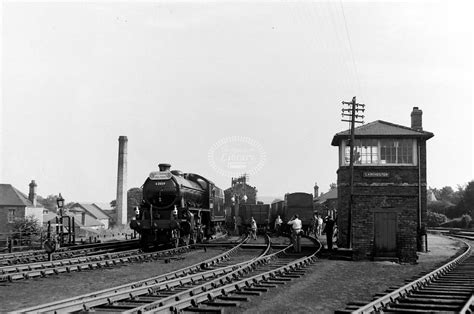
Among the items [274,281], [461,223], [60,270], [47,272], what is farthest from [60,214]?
[461,223]

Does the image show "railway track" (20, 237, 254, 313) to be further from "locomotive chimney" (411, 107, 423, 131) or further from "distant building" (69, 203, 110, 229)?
"distant building" (69, 203, 110, 229)

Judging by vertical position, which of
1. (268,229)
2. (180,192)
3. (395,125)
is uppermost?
(395,125)

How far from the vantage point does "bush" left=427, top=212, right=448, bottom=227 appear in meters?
58.1

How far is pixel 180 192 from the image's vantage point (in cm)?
2122

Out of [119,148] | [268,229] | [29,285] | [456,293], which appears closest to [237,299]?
[456,293]

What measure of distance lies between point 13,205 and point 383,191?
149 feet

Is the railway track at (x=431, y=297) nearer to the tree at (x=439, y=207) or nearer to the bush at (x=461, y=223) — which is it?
the bush at (x=461, y=223)

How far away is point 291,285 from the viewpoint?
1177 centimetres

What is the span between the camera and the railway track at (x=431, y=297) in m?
8.60

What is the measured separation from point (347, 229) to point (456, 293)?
12.8 meters

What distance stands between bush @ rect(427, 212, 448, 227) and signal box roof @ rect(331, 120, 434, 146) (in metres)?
36.8

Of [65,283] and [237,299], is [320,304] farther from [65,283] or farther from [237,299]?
[65,283]

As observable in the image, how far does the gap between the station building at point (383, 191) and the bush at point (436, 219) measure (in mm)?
35446

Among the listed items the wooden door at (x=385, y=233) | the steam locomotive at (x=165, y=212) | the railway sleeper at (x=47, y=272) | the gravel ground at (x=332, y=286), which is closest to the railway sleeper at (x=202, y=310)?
the gravel ground at (x=332, y=286)
